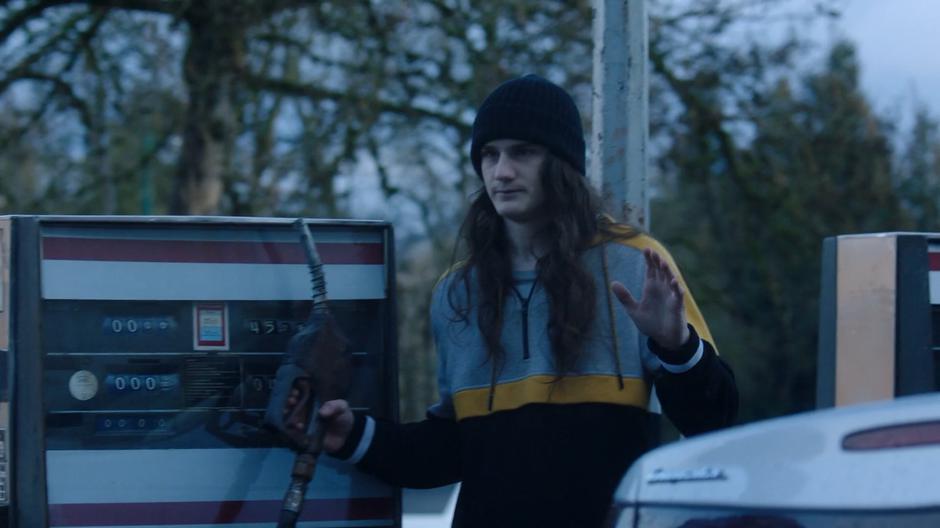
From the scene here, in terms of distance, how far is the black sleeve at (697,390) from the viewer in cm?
256

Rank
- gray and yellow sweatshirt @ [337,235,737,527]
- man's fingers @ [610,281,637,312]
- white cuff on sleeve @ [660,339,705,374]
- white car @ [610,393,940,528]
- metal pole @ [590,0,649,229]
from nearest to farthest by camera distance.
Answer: white car @ [610,393,940,528] → man's fingers @ [610,281,637,312] → white cuff on sleeve @ [660,339,705,374] → gray and yellow sweatshirt @ [337,235,737,527] → metal pole @ [590,0,649,229]

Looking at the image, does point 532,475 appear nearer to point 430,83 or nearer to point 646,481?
point 646,481

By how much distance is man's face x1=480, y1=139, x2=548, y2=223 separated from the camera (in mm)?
2844

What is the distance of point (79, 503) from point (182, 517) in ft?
0.71

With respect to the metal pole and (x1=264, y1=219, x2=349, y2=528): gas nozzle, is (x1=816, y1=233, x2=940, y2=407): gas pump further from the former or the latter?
(x1=264, y1=219, x2=349, y2=528): gas nozzle

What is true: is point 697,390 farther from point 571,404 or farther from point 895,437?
point 895,437

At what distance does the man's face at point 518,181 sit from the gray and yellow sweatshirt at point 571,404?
145 millimetres


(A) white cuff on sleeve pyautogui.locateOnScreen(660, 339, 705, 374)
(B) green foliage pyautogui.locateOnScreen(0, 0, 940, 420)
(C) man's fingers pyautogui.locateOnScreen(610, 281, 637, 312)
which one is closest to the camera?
(C) man's fingers pyautogui.locateOnScreen(610, 281, 637, 312)

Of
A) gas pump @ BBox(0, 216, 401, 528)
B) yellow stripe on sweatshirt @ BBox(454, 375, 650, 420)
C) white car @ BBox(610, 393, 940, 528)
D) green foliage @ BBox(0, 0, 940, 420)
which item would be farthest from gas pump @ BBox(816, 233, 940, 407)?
green foliage @ BBox(0, 0, 940, 420)

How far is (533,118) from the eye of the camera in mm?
2840

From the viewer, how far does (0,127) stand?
9.07 m

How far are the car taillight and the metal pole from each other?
6.48ft

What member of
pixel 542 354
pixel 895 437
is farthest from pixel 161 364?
pixel 895 437

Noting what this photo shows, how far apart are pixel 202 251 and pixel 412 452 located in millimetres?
651
